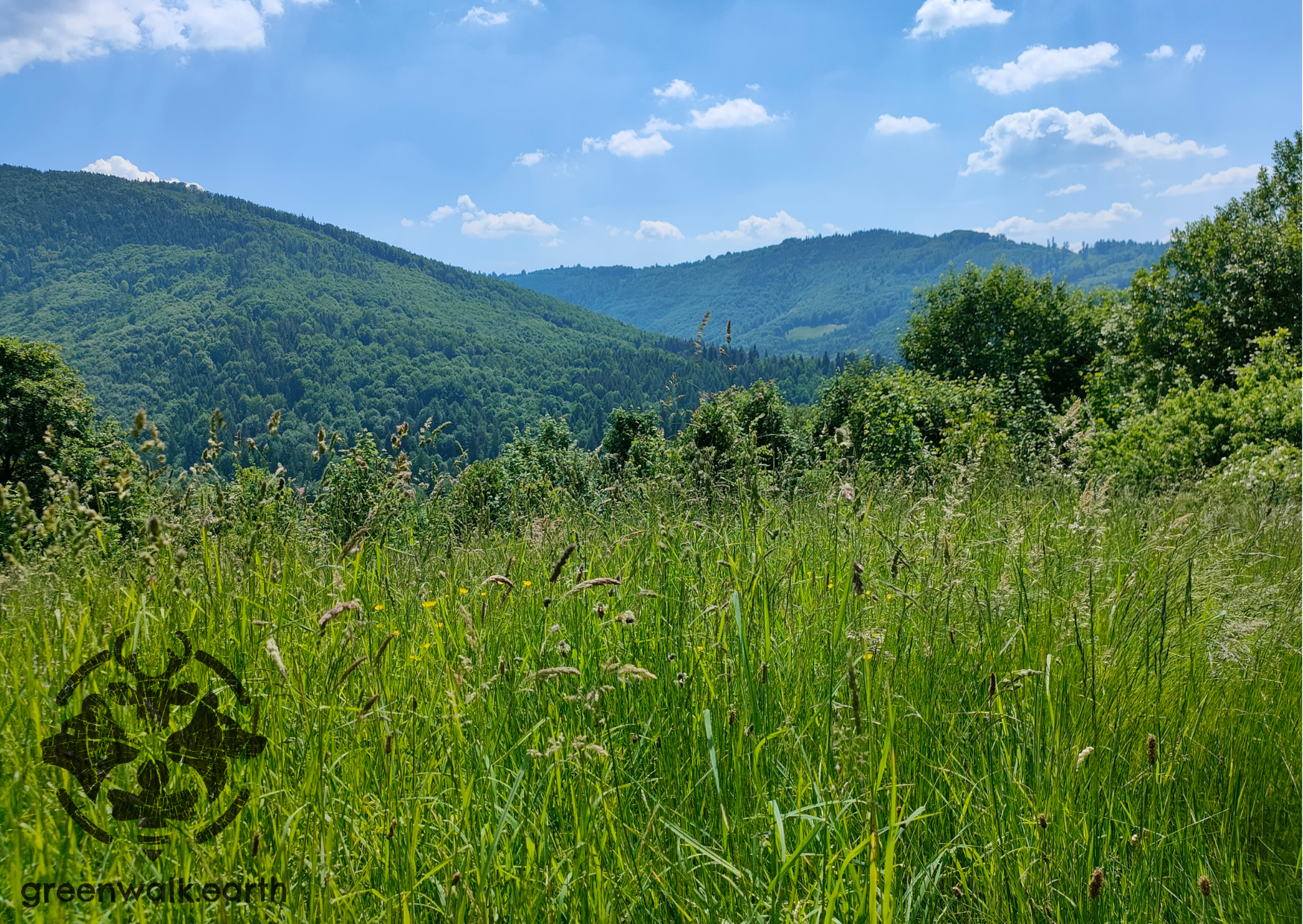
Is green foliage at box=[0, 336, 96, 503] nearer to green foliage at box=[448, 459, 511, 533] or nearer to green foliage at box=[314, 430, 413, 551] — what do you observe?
green foliage at box=[448, 459, 511, 533]

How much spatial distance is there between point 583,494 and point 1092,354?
170 ft

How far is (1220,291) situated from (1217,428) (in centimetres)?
1579

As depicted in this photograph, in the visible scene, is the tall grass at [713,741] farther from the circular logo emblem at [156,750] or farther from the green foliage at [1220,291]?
the green foliage at [1220,291]

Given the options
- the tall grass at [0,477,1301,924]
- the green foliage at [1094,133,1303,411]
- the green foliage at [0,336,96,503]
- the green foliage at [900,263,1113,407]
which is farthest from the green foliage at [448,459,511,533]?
the green foliage at [900,263,1113,407]

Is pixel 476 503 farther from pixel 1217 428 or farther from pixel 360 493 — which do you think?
pixel 1217 428

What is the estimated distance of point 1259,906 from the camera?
136 cm

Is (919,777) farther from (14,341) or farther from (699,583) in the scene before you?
(14,341)

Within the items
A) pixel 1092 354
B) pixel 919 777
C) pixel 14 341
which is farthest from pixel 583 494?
pixel 1092 354

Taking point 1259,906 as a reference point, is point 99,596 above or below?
above

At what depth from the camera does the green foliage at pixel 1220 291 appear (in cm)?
2131

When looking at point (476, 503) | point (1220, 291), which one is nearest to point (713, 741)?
point (476, 503)

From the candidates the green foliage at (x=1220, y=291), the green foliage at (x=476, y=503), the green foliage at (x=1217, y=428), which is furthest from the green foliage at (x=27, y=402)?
the green foliage at (x=1220, y=291)

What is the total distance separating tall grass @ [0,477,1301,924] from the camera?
4.07 feet

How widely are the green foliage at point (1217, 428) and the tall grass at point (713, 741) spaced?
9.80 meters
